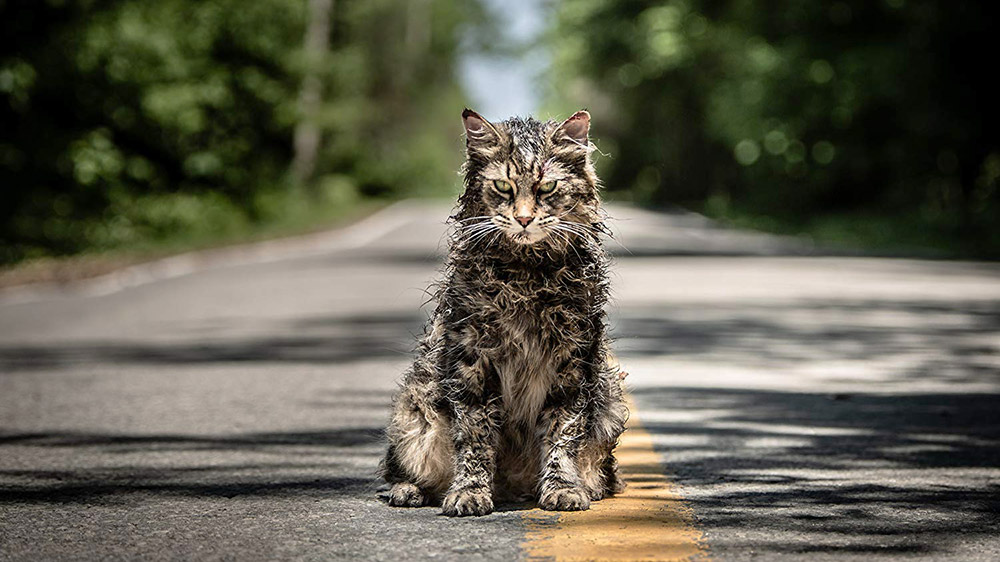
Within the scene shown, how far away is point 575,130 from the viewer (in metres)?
4.79

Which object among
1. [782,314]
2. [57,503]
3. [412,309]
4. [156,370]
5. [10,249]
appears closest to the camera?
[57,503]

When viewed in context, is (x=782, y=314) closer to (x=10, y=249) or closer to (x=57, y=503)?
(x=57, y=503)

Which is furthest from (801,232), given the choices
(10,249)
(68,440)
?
(68,440)

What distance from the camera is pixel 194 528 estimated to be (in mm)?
4824

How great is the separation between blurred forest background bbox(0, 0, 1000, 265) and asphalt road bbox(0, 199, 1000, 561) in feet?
21.0

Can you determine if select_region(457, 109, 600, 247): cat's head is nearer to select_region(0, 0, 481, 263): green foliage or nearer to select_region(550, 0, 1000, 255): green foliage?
select_region(550, 0, 1000, 255): green foliage

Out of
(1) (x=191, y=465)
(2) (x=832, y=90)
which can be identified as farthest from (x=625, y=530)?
(2) (x=832, y=90)

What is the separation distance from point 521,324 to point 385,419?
2816mm

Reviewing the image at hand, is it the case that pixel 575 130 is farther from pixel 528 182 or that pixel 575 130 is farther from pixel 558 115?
pixel 558 115

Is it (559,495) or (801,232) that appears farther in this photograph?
(801,232)

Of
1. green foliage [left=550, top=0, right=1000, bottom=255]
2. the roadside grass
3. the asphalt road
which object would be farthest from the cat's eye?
green foliage [left=550, top=0, right=1000, bottom=255]

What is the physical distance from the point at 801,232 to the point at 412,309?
71.2 ft

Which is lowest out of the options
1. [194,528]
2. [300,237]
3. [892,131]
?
[194,528]

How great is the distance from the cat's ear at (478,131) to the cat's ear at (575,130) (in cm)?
22
